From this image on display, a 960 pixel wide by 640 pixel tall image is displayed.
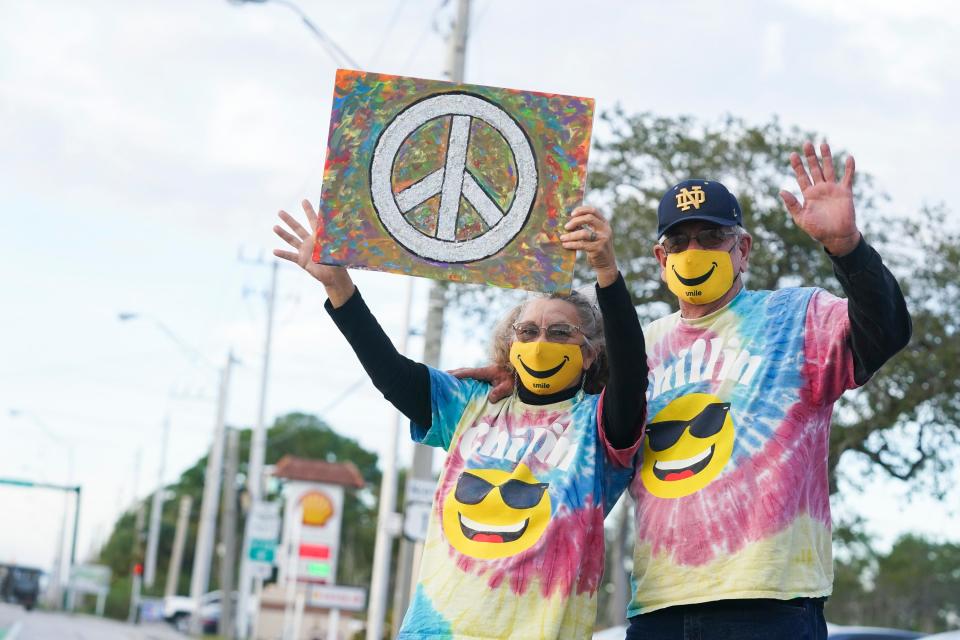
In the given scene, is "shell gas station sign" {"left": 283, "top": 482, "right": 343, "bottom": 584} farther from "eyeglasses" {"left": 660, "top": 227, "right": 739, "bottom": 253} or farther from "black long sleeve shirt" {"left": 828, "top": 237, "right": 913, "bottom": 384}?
"black long sleeve shirt" {"left": 828, "top": 237, "right": 913, "bottom": 384}

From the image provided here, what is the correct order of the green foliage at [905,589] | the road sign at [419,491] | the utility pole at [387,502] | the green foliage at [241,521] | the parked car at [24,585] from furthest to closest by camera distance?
the green foliage at [241,521]
the parked car at [24,585]
the green foliage at [905,589]
the utility pole at [387,502]
the road sign at [419,491]

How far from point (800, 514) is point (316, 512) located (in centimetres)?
2685

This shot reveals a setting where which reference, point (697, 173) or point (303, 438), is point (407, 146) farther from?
point (303, 438)

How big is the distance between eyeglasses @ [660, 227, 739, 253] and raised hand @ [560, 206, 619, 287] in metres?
0.27

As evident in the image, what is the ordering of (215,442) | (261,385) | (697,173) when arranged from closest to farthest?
1. (697,173)
2. (261,385)
3. (215,442)

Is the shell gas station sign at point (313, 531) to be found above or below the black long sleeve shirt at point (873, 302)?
below

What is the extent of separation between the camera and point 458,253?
11.6 ft

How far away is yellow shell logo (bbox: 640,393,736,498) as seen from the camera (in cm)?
332

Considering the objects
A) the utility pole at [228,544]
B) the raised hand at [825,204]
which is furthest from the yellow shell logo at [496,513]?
the utility pole at [228,544]

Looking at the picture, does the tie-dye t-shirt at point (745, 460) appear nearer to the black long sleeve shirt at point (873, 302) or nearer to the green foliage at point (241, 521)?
the black long sleeve shirt at point (873, 302)

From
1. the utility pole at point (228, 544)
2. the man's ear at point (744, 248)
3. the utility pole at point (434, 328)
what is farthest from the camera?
the utility pole at point (228, 544)

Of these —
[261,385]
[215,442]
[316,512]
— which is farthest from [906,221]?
[215,442]

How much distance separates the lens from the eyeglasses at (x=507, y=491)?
3352 millimetres

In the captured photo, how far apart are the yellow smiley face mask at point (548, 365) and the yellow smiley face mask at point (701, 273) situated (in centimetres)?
33
